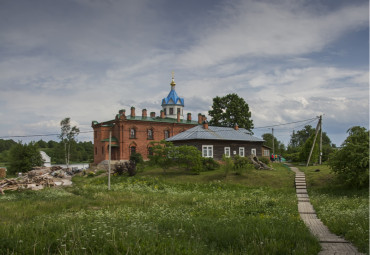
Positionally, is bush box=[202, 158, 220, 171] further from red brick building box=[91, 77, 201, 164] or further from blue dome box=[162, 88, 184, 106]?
blue dome box=[162, 88, 184, 106]

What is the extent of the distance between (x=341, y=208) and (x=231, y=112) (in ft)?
140

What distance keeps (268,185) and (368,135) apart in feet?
27.9

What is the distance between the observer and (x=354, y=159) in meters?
22.0

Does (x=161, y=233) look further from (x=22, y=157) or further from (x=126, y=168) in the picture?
(x=22, y=157)

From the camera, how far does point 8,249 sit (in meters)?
7.42

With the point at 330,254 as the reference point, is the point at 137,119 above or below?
above

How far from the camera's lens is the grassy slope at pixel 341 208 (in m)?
10.3

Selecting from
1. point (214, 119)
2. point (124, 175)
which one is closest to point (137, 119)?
point (214, 119)

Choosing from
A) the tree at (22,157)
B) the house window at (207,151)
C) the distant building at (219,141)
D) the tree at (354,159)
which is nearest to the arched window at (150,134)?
the distant building at (219,141)

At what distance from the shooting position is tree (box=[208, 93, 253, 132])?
57719mm

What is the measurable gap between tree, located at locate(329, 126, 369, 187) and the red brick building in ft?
104

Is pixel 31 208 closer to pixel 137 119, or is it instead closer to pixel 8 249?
pixel 8 249

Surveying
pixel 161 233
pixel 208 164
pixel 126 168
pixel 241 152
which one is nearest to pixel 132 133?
pixel 126 168

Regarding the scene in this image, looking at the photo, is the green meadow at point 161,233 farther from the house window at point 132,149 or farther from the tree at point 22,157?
the house window at point 132,149
